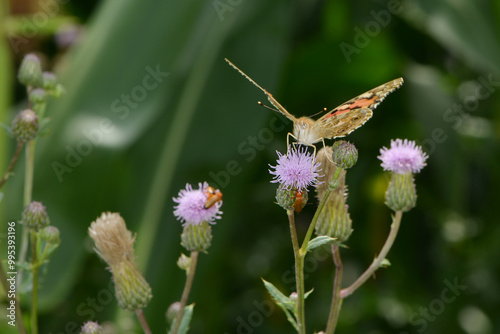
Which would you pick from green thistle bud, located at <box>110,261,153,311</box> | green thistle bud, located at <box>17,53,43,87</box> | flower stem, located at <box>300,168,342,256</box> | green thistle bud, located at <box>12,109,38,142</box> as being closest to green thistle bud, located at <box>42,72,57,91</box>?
green thistle bud, located at <box>17,53,43,87</box>

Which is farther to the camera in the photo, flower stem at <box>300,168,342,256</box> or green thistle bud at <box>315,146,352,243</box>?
green thistle bud at <box>315,146,352,243</box>

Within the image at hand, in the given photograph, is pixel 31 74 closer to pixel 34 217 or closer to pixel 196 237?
pixel 34 217

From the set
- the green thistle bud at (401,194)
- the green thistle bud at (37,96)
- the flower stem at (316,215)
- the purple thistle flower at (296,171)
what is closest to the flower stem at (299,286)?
the flower stem at (316,215)

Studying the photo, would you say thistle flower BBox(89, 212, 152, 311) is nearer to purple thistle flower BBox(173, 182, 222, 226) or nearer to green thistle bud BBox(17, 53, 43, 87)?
purple thistle flower BBox(173, 182, 222, 226)

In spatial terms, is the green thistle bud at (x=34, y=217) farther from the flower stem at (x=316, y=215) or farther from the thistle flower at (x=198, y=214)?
the flower stem at (x=316, y=215)

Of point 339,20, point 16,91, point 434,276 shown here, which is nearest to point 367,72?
point 339,20

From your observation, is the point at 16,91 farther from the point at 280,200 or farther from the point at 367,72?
the point at 280,200
